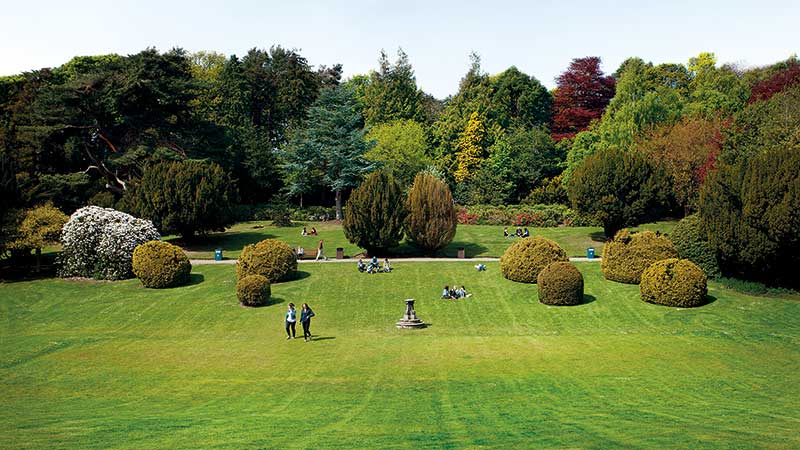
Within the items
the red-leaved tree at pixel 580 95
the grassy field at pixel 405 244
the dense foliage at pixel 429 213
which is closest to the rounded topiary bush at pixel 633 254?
the grassy field at pixel 405 244

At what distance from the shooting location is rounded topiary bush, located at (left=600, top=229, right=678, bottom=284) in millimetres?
37188

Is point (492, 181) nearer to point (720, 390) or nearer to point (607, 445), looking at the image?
point (720, 390)

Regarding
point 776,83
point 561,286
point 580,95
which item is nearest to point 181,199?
point 561,286

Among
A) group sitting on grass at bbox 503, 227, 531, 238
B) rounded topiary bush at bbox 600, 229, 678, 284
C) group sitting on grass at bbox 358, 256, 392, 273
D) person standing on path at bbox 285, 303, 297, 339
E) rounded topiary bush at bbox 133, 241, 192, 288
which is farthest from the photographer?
group sitting on grass at bbox 503, 227, 531, 238

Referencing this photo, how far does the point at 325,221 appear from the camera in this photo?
67312 millimetres

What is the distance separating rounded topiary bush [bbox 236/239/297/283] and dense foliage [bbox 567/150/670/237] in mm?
22697

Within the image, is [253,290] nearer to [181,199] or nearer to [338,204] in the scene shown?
[181,199]

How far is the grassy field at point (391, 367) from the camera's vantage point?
15195mm

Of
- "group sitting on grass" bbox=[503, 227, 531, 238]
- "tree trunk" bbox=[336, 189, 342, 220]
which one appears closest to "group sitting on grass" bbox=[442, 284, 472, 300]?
"group sitting on grass" bbox=[503, 227, 531, 238]

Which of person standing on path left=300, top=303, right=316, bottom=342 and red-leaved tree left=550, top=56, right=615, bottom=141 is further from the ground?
red-leaved tree left=550, top=56, right=615, bottom=141

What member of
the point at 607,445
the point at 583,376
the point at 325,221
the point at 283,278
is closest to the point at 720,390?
the point at 583,376

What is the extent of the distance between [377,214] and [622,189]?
18.1 m

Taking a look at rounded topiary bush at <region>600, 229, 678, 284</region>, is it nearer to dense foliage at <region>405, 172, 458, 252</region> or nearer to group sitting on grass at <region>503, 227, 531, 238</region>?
dense foliage at <region>405, 172, 458, 252</region>

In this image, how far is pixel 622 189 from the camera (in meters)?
47.4
